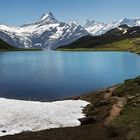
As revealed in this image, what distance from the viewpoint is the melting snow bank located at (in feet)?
143

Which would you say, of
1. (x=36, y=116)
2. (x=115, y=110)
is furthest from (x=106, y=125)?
(x=36, y=116)

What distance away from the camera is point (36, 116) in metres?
48.9

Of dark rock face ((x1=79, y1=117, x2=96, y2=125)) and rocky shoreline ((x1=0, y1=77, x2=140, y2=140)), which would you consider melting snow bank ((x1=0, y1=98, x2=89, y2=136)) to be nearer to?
dark rock face ((x1=79, y1=117, x2=96, y2=125))

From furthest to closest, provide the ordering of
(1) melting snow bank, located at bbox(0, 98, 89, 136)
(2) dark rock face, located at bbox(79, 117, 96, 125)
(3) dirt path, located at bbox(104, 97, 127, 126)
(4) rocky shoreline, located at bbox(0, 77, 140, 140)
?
(2) dark rock face, located at bbox(79, 117, 96, 125)
(3) dirt path, located at bbox(104, 97, 127, 126)
(1) melting snow bank, located at bbox(0, 98, 89, 136)
(4) rocky shoreline, located at bbox(0, 77, 140, 140)

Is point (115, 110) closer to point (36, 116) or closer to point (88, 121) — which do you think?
point (88, 121)

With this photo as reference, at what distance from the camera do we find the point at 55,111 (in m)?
53.1

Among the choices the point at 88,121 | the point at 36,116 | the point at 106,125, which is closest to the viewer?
the point at 106,125

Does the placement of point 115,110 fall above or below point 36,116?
above

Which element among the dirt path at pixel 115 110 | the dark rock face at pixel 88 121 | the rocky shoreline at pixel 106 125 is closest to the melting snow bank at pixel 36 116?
the dark rock face at pixel 88 121

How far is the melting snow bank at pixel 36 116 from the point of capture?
43.7m

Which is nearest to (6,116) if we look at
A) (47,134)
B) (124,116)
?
(47,134)

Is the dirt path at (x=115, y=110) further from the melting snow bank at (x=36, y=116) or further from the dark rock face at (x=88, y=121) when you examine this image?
the melting snow bank at (x=36, y=116)

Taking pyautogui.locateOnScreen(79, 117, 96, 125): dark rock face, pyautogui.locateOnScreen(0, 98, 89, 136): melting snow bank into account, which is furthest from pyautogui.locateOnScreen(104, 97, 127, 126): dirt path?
pyautogui.locateOnScreen(0, 98, 89, 136): melting snow bank

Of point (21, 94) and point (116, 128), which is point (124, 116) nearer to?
point (116, 128)
